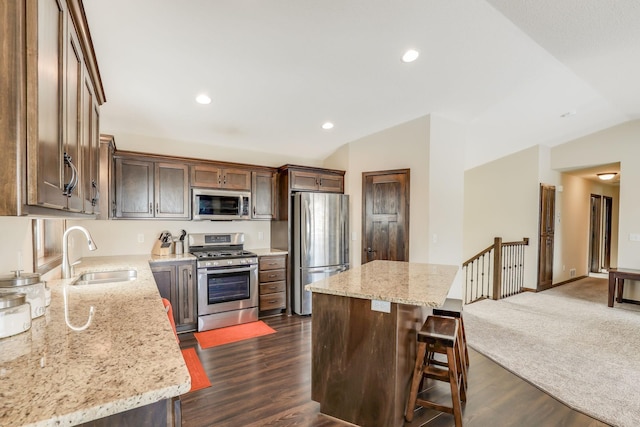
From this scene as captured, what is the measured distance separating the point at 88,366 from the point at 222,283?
9.77ft

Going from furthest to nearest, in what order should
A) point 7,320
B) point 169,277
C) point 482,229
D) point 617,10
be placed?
point 482,229
point 169,277
point 617,10
point 7,320

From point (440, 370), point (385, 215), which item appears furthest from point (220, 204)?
point (440, 370)

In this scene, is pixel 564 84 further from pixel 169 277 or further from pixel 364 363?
pixel 169 277

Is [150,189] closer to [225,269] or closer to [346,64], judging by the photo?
[225,269]

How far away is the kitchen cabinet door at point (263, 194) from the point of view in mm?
4426

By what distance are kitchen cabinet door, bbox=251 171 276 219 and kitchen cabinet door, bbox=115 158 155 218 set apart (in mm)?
1301

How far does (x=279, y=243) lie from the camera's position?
4.65 meters

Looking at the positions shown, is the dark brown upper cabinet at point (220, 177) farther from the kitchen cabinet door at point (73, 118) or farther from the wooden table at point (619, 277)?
the wooden table at point (619, 277)

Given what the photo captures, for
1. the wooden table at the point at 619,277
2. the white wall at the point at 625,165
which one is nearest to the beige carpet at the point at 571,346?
the wooden table at the point at 619,277

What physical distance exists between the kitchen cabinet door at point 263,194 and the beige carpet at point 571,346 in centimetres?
312

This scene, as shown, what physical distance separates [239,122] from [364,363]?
3.16m

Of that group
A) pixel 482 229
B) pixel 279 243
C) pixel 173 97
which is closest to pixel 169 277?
pixel 279 243

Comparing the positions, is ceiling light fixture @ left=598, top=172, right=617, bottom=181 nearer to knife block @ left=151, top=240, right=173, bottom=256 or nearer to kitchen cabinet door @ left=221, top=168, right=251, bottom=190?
kitchen cabinet door @ left=221, top=168, right=251, bottom=190

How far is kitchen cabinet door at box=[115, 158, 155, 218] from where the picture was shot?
11.7 feet
